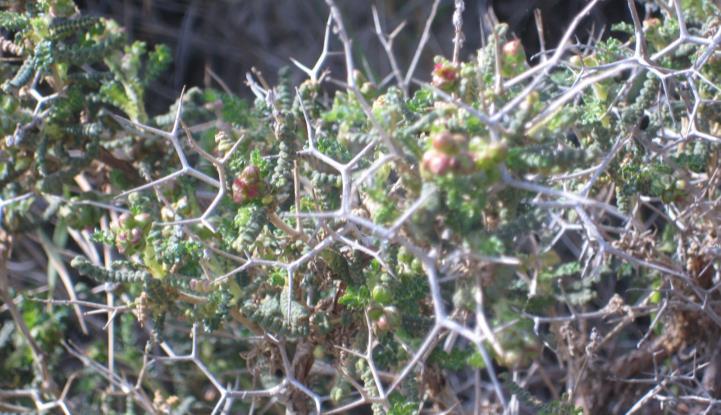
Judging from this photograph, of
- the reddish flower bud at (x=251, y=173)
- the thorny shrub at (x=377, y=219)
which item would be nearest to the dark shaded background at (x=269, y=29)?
the thorny shrub at (x=377, y=219)

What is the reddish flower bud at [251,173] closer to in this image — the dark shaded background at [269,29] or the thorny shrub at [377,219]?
the thorny shrub at [377,219]

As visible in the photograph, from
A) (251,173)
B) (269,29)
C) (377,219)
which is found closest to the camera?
(377,219)

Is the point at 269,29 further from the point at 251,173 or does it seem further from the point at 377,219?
the point at 377,219

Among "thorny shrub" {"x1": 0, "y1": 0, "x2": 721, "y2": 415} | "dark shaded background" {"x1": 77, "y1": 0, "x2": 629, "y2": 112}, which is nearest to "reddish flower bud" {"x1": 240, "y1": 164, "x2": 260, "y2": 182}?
"thorny shrub" {"x1": 0, "y1": 0, "x2": 721, "y2": 415}

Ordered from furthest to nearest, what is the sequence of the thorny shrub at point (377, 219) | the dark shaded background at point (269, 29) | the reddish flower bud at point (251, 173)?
the dark shaded background at point (269, 29) → the reddish flower bud at point (251, 173) → the thorny shrub at point (377, 219)

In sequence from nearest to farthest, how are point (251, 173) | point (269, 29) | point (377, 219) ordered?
point (377, 219) → point (251, 173) → point (269, 29)

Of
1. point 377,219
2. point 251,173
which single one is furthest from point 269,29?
point 377,219

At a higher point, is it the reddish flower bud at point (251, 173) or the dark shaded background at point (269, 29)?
the reddish flower bud at point (251, 173)
